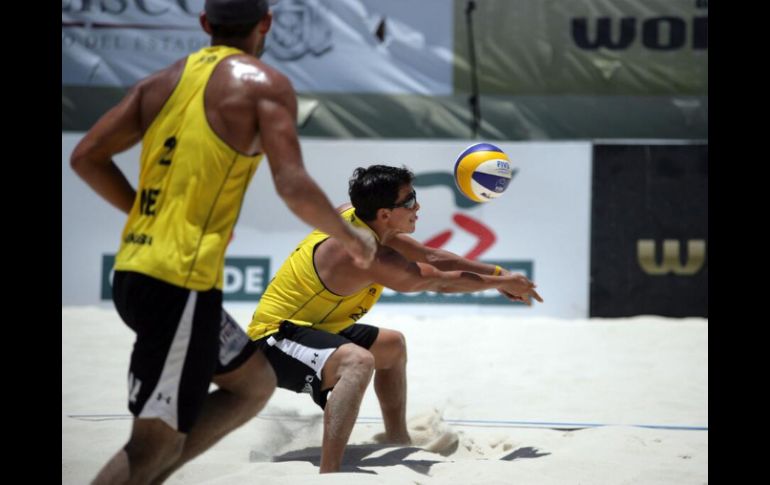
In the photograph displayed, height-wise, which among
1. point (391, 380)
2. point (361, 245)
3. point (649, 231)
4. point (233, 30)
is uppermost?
point (233, 30)

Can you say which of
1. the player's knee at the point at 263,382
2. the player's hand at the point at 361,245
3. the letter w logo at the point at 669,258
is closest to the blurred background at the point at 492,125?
the letter w logo at the point at 669,258

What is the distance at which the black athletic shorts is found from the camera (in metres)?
2.50

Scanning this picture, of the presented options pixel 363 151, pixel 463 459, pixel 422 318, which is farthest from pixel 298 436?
pixel 363 151

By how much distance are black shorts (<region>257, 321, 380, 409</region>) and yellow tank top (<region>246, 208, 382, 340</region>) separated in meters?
0.07

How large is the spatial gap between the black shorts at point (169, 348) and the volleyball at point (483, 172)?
2250 mm

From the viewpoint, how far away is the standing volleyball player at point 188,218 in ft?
8.23

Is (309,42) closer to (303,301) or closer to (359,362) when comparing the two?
(303,301)

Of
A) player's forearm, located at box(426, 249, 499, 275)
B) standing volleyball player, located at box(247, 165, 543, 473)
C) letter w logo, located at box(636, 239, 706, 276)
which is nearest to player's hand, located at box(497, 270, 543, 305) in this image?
standing volleyball player, located at box(247, 165, 543, 473)

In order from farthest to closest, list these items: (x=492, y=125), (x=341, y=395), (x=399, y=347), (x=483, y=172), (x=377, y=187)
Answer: (x=492, y=125) < (x=483, y=172) < (x=399, y=347) < (x=377, y=187) < (x=341, y=395)

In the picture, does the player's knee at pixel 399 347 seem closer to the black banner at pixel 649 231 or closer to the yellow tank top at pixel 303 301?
the yellow tank top at pixel 303 301

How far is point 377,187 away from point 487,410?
180 centimetres

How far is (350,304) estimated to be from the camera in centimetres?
414

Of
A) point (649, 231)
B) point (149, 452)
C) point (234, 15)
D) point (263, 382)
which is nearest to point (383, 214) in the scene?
point (263, 382)

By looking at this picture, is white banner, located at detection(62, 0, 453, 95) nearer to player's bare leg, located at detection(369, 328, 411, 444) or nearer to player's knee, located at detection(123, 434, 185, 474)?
player's bare leg, located at detection(369, 328, 411, 444)
